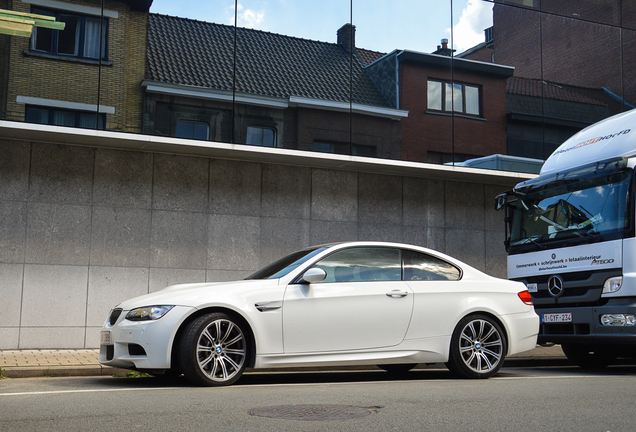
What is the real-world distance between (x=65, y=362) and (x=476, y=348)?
5353 mm

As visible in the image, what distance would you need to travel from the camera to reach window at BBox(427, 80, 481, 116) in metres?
15.1

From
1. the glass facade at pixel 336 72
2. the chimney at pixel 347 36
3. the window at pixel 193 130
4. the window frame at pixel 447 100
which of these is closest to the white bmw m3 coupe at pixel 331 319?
the window at pixel 193 130

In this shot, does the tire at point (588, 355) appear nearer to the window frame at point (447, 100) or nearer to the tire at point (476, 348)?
the tire at point (476, 348)

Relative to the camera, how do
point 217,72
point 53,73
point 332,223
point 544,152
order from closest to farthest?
point 53,73, point 217,72, point 332,223, point 544,152

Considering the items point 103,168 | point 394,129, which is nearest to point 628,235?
point 394,129

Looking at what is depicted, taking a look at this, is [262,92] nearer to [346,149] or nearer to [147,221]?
[346,149]

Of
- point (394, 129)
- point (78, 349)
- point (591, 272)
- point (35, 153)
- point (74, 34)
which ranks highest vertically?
point (74, 34)

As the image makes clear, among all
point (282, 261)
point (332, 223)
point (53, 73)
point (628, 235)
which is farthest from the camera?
point (332, 223)

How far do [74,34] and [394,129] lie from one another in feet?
21.0

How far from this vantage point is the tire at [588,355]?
1080cm

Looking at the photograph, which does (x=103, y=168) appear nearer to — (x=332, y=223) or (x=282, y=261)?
(x=332, y=223)

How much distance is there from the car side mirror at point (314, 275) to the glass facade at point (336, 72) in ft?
20.9

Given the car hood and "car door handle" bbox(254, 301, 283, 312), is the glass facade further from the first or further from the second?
"car door handle" bbox(254, 301, 283, 312)

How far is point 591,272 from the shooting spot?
31.1ft
